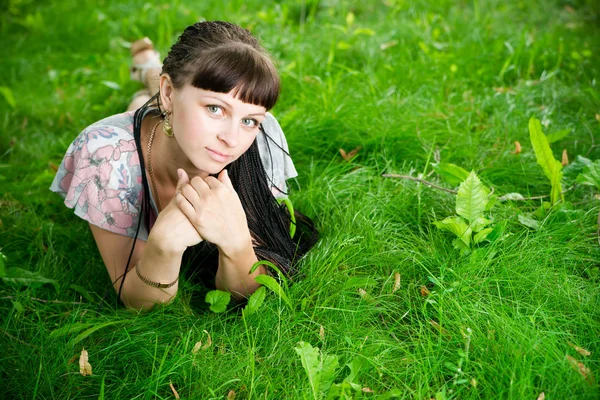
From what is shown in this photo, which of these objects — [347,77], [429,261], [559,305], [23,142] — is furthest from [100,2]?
[559,305]

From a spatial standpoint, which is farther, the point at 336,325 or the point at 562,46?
the point at 562,46

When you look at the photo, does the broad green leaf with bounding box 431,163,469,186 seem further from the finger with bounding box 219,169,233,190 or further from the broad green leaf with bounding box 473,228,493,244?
the finger with bounding box 219,169,233,190

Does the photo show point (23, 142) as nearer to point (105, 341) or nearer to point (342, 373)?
point (105, 341)

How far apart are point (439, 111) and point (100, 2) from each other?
366cm

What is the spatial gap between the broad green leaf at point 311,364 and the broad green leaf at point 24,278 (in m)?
1.12

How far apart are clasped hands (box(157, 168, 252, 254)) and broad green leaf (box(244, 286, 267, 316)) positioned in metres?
0.17

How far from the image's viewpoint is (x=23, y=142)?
137 inches

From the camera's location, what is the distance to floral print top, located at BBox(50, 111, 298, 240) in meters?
2.15

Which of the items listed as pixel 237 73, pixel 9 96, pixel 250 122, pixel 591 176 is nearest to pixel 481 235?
pixel 591 176

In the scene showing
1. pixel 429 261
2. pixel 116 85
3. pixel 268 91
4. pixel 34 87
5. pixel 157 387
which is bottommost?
pixel 34 87

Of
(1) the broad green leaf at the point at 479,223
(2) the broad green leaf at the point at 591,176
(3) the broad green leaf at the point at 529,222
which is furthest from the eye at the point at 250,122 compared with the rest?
(2) the broad green leaf at the point at 591,176

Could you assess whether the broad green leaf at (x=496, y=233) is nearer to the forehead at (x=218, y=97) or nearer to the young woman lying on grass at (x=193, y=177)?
the young woman lying on grass at (x=193, y=177)

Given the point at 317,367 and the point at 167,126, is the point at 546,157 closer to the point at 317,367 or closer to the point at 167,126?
the point at 317,367

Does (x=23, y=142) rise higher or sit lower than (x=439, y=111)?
lower
